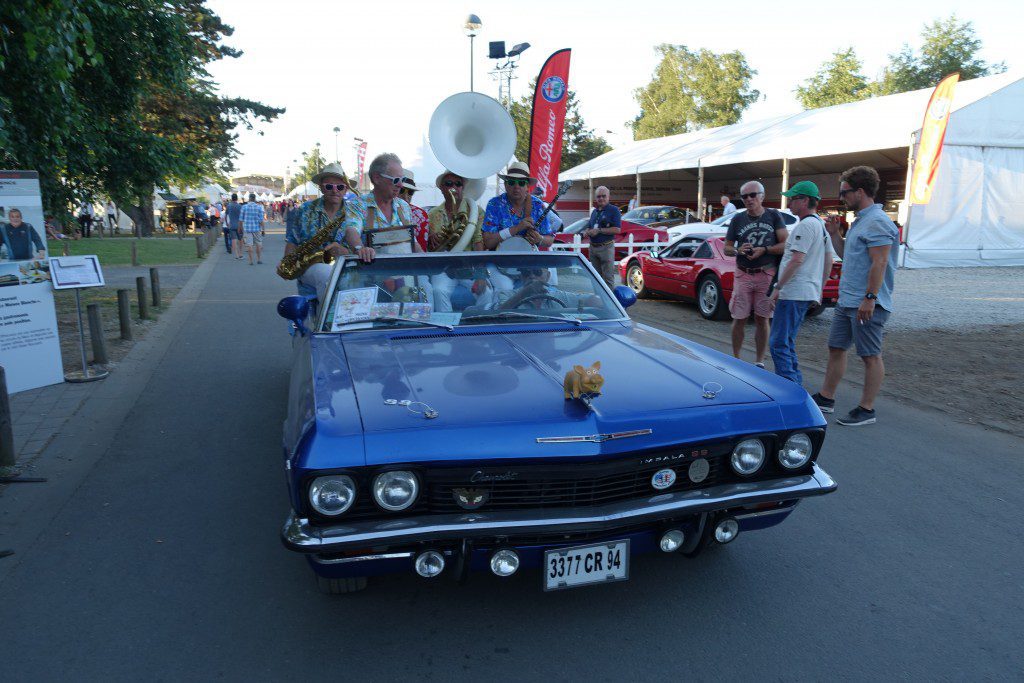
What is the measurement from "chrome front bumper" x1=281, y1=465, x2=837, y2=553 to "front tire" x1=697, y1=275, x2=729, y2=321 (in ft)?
27.4

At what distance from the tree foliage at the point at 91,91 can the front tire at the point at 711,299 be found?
768cm

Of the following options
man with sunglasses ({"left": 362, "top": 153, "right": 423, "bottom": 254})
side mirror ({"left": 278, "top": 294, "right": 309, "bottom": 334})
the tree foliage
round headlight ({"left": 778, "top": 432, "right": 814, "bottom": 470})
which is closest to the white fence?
the tree foliage

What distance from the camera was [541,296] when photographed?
4.08 meters

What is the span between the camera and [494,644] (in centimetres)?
271

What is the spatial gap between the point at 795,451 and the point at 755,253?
388cm

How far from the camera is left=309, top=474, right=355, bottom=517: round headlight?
94.2 inches

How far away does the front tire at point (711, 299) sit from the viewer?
10742mm

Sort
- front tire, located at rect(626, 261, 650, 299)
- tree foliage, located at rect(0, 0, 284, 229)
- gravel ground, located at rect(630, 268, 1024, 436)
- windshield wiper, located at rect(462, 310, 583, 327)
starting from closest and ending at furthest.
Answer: windshield wiper, located at rect(462, 310, 583, 327)
tree foliage, located at rect(0, 0, 284, 229)
gravel ground, located at rect(630, 268, 1024, 436)
front tire, located at rect(626, 261, 650, 299)

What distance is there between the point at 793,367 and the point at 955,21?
61.9 m

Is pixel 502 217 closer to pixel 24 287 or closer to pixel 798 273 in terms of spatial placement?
pixel 798 273

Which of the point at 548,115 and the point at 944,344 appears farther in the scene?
the point at 548,115

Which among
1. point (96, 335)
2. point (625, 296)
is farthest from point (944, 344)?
point (96, 335)

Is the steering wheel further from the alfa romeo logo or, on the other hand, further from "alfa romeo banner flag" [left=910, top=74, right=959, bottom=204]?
"alfa romeo banner flag" [left=910, top=74, right=959, bottom=204]

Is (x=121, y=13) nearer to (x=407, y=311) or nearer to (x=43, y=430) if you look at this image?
(x=43, y=430)
